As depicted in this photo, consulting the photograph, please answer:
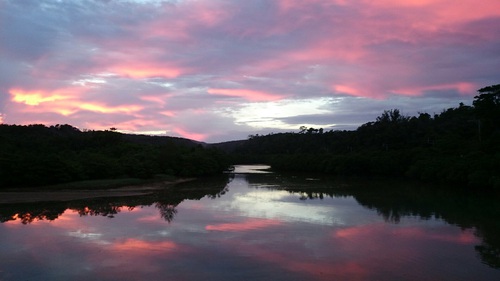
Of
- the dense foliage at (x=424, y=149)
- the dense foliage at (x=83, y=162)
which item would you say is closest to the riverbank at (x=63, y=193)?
the dense foliage at (x=83, y=162)

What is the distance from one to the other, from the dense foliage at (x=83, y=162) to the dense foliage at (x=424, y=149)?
24.0m

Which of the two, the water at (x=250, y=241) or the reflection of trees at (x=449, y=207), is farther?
the reflection of trees at (x=449, y=207)

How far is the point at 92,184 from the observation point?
41.7 metres

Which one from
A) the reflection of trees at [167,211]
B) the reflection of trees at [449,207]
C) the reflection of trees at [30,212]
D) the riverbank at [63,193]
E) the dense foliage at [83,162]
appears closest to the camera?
the reflection of trees at [449,207]

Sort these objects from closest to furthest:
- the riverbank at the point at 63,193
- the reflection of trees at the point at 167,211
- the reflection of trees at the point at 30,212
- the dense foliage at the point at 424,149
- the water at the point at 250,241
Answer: the water at the point at 250,241
the reflection of trees at the point at 30,212
the reflection of trees at the point at 167,211
the riverbank at the point at 63,193
the dense foliage at the point at 424,149

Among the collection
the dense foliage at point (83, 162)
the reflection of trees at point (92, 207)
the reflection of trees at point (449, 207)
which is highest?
the dense foliage at point (83, 162)

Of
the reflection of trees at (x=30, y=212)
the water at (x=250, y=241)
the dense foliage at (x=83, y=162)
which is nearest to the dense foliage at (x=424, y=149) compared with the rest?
the water at (x=250, y=241)

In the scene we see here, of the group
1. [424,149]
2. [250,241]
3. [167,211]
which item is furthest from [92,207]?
[424,149]

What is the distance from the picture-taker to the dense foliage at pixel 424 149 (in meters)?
43.4

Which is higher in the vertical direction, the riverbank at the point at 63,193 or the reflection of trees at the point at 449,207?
the riverbank at the point at 63,193

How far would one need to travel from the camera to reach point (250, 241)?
1741 cm

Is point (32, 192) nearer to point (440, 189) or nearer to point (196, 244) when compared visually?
point (196, 244)

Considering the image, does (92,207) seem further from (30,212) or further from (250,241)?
(250,241)

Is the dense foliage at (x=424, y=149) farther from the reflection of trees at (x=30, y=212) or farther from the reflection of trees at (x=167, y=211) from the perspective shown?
the reflection of trees at (x=30, y=212)
